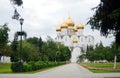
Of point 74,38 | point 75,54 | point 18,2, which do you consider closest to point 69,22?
point 74,38

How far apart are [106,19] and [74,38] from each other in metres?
155

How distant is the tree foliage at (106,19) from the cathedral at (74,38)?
142844mm

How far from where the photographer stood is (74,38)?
17662 cm

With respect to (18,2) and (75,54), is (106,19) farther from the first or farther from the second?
(75,54)

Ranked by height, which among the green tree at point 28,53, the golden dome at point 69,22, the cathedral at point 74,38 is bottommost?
the green tree at point 28,53

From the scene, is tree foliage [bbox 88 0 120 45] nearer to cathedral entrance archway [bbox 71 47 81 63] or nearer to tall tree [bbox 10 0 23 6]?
tall tree [bbox 10 0 23 6]

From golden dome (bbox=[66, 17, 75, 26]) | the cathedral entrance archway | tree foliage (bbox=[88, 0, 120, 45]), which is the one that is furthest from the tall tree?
the cathedral entrance archway

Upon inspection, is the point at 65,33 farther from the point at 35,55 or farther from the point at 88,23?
the point at 88,23

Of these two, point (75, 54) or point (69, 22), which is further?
point (75, 54)

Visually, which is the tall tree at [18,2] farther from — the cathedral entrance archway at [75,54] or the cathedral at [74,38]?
the cathedral entrance archway at [75,54]

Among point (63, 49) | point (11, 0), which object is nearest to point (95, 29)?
point (11, 0)

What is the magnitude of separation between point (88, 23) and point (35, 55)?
2953 inches

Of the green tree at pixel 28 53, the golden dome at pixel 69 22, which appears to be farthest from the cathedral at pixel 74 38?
the green tree at pixel 28 53

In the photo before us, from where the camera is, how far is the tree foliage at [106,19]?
21.3 metres
